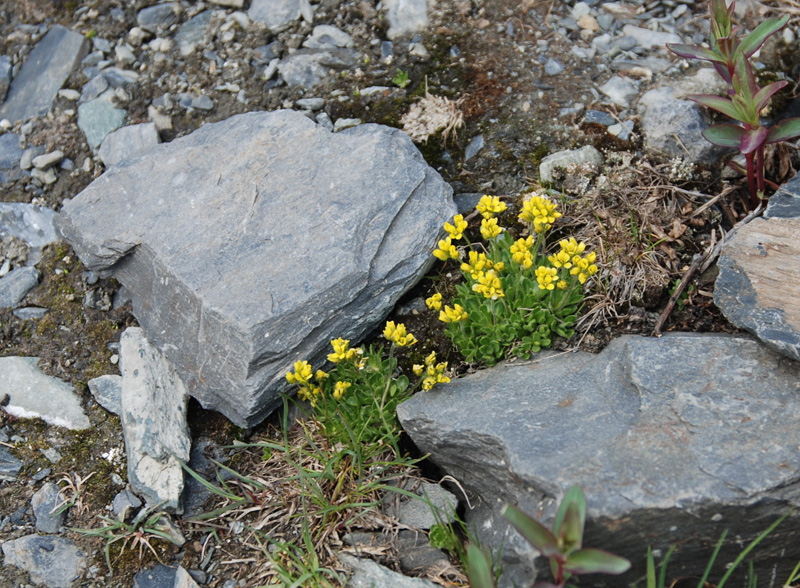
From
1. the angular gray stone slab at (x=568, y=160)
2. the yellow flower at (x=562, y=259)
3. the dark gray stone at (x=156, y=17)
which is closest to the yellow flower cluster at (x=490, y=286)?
the yellow flower at (x=562, y=259)

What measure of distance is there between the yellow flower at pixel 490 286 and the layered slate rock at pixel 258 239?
0.60 m

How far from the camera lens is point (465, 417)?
3346 millimetres

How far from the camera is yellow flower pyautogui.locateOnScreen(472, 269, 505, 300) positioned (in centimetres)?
346

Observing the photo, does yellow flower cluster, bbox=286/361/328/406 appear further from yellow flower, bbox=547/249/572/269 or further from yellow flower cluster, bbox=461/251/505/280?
yellow flower, bbox=547/249/572/269

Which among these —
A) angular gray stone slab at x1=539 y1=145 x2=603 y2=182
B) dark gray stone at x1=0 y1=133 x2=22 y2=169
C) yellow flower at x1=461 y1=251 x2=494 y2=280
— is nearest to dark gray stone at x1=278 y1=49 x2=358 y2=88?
angular gray stone slab at x1=539 y1=145 x2=603 y2=182

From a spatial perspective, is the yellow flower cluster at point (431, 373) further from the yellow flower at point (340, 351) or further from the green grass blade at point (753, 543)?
the green grass blade at point (753, 543)

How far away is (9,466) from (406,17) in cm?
381

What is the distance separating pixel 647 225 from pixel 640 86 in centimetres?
111

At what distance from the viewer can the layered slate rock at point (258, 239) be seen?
374 centimetres

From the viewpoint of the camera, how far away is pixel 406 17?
16.8 feet

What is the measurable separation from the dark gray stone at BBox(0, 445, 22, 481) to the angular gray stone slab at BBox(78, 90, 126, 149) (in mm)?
2241

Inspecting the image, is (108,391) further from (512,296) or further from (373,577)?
(512,296)

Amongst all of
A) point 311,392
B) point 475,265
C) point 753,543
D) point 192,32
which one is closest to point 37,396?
point 311,392

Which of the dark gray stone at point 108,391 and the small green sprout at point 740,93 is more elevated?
the small green sprout at point 740,93
